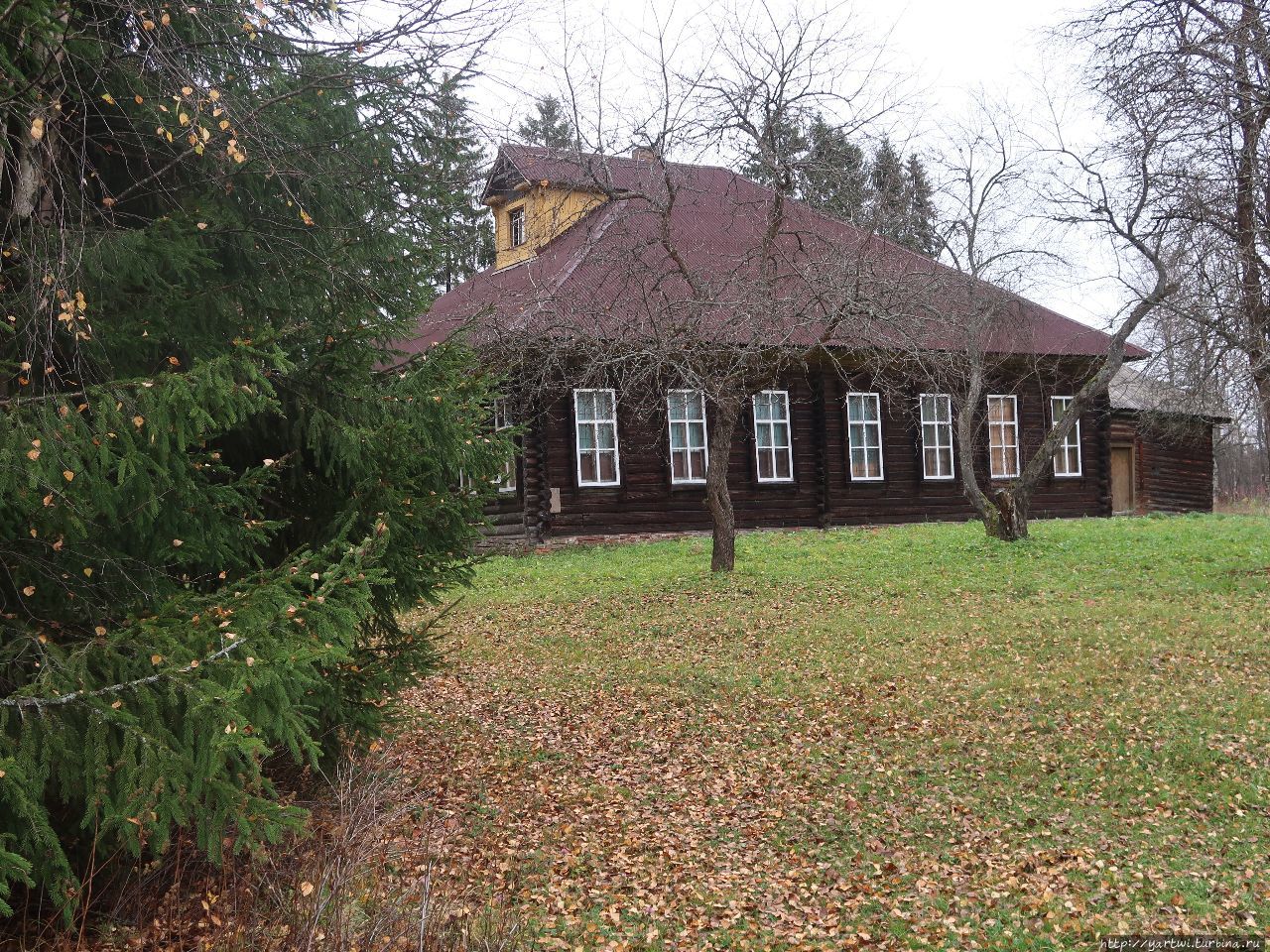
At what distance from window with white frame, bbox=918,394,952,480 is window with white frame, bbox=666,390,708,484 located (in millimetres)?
5504

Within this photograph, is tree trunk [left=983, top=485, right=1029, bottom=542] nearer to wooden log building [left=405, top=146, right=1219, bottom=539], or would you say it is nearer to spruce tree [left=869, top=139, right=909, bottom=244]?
wooden log building [left=405, top=146, right=1219, bottom=539]

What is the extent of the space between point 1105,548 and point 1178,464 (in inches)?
574

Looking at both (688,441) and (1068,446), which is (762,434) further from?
(1068,446)

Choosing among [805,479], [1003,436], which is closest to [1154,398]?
[1003,436]

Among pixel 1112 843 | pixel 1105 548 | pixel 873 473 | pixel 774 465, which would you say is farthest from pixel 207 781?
pixel 873 473

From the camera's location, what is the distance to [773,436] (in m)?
21.7

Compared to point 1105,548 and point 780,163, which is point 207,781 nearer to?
point 780,163

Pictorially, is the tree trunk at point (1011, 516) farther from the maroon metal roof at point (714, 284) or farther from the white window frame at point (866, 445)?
the white window frame at point (866, 445)

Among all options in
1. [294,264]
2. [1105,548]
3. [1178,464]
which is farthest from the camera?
[1178,464]

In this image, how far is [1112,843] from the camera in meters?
6.42

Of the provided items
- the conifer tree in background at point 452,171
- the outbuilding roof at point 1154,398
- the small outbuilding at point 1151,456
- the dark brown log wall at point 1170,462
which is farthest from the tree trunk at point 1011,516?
the conifer tree in background at point 452,171

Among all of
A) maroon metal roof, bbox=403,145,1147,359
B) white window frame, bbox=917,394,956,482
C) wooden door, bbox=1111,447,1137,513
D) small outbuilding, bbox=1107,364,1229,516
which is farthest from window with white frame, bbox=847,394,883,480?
wooden door, bbox=1111,447,1137,513

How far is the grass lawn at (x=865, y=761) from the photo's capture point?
5.81 m

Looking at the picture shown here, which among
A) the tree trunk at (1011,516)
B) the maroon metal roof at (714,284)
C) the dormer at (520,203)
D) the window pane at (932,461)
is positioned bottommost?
the tree trunk at (1011,516)
